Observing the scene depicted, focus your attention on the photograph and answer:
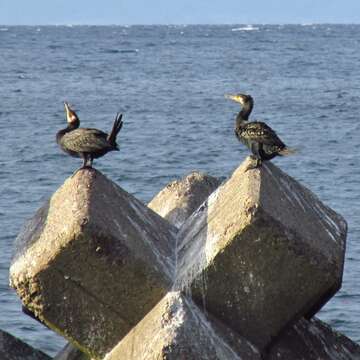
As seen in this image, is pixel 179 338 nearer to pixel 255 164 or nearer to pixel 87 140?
pixel 255 164

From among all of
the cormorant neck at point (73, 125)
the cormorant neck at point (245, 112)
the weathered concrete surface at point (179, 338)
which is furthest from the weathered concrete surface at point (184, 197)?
the weathered concrete surface at point (179, 338)

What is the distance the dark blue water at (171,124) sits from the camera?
61.9 ft

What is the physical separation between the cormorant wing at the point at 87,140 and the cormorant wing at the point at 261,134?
99cm

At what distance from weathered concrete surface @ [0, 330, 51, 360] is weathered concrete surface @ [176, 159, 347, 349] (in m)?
1.30

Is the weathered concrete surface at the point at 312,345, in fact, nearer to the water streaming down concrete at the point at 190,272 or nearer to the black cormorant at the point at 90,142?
the water streaming down concrete at the point at 190,272

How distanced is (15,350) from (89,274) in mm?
1269

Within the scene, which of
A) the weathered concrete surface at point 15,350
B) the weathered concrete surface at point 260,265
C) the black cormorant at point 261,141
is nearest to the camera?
the weathered concrete surface at point 260,265

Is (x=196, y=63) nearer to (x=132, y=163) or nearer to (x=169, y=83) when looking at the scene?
(x=169, y=83)

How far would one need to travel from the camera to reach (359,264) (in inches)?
619

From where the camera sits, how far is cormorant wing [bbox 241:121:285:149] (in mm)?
9156

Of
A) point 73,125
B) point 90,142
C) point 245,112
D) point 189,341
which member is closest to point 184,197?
point 245,112

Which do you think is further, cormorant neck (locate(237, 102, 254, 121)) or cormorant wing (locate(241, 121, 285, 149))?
cormorant neck (locate(237, 102, 254, 121))

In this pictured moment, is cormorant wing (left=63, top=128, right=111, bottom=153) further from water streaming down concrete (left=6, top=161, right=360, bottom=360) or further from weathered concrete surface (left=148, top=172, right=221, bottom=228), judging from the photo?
water streaming down concrete (left=6, top=161, right=360, bottom=360)

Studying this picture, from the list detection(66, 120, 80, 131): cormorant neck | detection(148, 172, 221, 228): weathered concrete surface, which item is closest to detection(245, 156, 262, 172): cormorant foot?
detection(148, 172, 221, 228): weathered concrete surface
